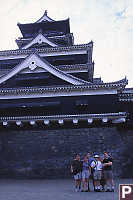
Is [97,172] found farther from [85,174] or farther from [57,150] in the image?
[57,150]

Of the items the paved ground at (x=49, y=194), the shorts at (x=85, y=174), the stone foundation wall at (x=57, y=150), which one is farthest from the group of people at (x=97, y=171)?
the stone foundation wall at (x=57, y=150)

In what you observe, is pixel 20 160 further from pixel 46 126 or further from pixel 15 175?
pixel 46 126

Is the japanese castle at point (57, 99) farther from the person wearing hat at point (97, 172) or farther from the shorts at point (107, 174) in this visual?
the shorts at point (107, 174)

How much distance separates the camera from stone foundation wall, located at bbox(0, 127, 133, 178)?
13258 mm

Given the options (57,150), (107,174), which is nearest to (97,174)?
(107,174)

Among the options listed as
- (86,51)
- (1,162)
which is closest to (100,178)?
(1,162)

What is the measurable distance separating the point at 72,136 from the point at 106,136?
216 centimetres

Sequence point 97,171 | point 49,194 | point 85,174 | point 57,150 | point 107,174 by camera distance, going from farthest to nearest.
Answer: point 57,150 → point 85,174 → point 97,171 → point 107,174 → point 49,194

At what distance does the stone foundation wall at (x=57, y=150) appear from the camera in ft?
43.5

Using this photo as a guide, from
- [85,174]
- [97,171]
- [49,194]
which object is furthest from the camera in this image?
[85,174]

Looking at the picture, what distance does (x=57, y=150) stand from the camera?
44.9 ft

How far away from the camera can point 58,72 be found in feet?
50.4

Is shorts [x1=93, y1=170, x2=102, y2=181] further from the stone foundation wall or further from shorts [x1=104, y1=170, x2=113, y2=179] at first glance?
the stone foundation wall

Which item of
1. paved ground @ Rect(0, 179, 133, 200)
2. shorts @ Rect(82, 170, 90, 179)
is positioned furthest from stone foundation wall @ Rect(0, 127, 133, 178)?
shorts @ Rect(82, 170, 90, 179)
